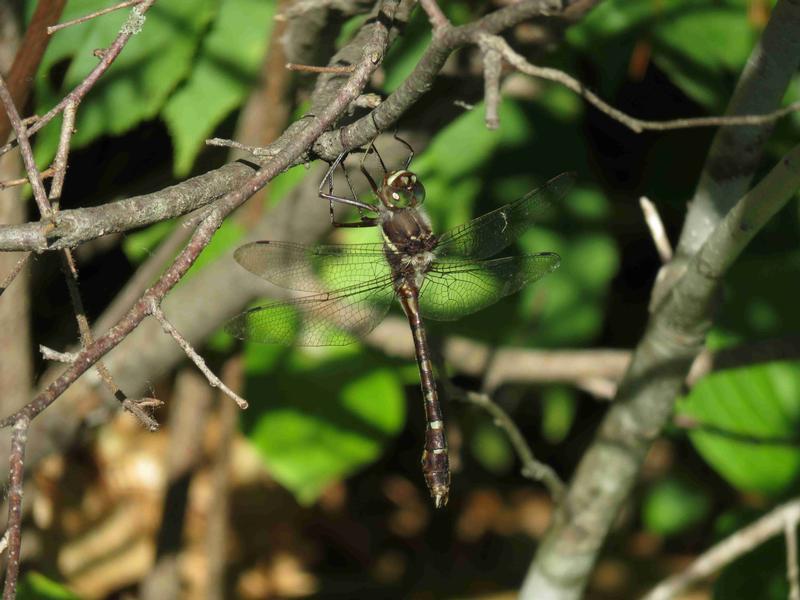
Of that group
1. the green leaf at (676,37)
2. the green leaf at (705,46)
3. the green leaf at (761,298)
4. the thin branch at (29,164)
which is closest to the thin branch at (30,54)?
the thin branch at (29,164)

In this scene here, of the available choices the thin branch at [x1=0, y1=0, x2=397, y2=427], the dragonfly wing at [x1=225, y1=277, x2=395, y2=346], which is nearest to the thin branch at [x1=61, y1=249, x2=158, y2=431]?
the thin branch at [x1=0, y1=0, x2=397, y2=427]

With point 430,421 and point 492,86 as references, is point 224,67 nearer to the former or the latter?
point 430,421

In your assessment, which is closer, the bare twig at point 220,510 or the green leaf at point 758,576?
the green leaf at point 758,576

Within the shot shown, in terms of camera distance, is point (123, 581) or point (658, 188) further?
point (123, 581)

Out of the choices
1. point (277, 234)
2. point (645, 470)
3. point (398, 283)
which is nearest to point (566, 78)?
point (398, 283)

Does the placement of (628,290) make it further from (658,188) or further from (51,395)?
(51,395)

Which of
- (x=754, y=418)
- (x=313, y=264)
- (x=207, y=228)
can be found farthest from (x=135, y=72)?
(x=754, y=418)

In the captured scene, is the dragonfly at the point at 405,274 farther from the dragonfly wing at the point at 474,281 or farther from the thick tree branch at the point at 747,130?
the thick tree branch at the point at 747,130
